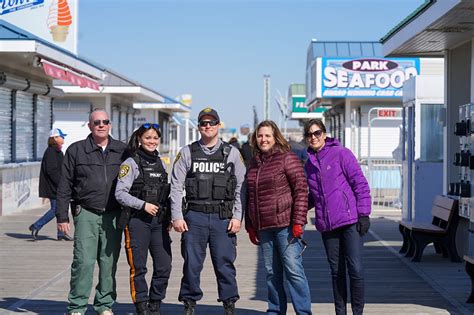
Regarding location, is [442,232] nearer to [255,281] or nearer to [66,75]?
[255,281]

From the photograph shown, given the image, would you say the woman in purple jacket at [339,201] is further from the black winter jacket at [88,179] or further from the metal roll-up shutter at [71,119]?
the metal roll-up shutter at [71,119]

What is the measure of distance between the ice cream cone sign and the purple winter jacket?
50.0 feet

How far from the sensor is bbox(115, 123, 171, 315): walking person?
7688 millimetres

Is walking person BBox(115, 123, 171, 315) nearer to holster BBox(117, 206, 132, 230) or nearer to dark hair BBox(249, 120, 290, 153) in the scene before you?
holster BBox(117, 206, 132, 230)

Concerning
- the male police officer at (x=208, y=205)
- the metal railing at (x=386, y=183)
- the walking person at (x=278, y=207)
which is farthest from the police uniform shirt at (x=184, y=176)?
the metal railing at (x=386, y=183)

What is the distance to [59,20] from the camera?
21.9 m

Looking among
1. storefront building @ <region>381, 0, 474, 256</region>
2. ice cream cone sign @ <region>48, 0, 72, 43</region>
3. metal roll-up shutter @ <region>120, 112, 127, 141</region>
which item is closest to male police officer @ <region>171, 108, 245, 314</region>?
storefront building @ <region>381, 0, 474, 256</region>

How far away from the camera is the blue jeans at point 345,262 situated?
25.2 feet

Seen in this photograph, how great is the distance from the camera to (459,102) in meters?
13.4

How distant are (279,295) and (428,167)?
6918mm

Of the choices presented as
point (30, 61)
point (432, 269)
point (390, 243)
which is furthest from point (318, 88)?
point (432, 269)

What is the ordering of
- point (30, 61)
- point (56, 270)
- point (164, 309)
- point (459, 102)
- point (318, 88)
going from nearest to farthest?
point (164, 309), point (56, 270), point (459, 102), point (30, 61), point (318, 88)

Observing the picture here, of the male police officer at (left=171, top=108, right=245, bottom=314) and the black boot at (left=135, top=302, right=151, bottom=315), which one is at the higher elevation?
the male police officer at (left=171, top=108, right=245, bottom=314)

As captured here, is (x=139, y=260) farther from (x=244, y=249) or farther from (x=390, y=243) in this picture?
(x=390, y=243)
